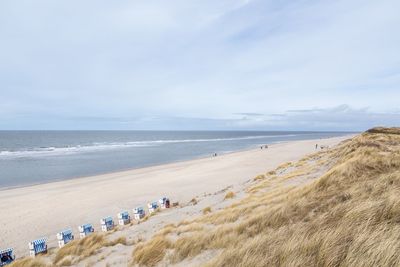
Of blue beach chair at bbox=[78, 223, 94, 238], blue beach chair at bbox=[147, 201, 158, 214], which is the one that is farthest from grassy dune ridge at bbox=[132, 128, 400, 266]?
blue beach chair at bbox=[147, 201, 158, 214]

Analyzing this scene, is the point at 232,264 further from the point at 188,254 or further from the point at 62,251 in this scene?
the point at 62,251

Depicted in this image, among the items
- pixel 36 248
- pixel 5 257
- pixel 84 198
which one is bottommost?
pixel 84 198

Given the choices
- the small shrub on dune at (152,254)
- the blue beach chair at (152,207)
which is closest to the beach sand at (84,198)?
the blue beach chair at (152,207)

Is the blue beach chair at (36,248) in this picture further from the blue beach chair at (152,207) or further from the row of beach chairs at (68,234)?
the blue beach chair at (152,207)

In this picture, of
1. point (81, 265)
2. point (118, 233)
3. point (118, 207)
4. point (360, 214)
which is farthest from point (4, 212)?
point (360, 214)

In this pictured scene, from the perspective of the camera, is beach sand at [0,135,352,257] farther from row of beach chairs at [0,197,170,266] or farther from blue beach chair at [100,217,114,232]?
blue beach chair at [100,217,114,232]

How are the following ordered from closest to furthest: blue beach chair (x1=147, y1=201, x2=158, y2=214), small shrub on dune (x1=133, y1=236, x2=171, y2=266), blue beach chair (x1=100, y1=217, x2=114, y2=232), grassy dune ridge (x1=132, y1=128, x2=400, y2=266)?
1. grassy dune ridge (x1=132, y1=128, x2=400, y2=266)
2. small shrub on dune (x1=133, y1=236, x2=171, y2=266)
3. blue beach chair (x1=100, y1=217, x2=114, y2=232)
4. blue beach chair (x1=147, y1=201, x2=158, y2=214)

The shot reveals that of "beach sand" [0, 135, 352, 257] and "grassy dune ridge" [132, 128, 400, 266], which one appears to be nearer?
"grassy dune ridge" [132, 128, 400, 266]

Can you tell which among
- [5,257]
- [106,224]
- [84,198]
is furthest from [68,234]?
[84,198]

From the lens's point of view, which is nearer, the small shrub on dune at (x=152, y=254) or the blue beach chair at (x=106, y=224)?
the small shrub on dune at (x=152, y=254)

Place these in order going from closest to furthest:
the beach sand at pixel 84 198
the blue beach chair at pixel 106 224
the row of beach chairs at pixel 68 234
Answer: the row of beach chairs at pixel 68 234
the blue beach chair at pixel 106 224
the beach sand at pixel 84 198

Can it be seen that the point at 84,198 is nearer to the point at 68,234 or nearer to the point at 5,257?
the point at 68,234

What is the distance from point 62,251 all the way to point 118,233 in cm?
222

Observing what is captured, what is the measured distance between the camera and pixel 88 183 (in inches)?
965
